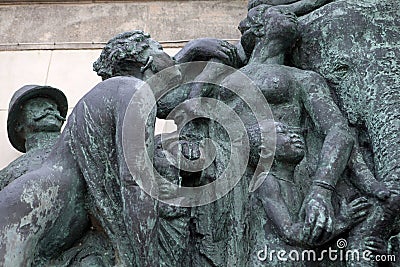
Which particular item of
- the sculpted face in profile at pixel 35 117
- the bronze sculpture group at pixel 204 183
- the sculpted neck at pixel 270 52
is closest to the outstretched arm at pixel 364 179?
the bronze sculpture group at pixel 204 183

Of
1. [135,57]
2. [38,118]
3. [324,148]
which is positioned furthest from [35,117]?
[324,148]

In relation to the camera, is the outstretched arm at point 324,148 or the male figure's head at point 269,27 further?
the male figure's head at point 269,27

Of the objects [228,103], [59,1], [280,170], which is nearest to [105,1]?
[59,1]

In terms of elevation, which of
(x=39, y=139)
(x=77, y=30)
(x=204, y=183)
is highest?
(x=204, y=183)

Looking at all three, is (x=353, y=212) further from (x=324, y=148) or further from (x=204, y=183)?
(x=204, y=183)

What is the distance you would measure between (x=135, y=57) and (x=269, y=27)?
40 cm

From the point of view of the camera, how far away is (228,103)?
2.08 m

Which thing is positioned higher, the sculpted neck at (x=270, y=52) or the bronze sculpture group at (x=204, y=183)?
the sculpted neck at (x=270, y=52)

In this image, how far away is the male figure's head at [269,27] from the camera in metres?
2.16

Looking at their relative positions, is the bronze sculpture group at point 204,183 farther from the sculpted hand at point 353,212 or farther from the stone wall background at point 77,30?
the stone wall background at point 77,30

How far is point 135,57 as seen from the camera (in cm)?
205

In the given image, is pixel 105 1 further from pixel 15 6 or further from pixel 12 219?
pixel 12 219

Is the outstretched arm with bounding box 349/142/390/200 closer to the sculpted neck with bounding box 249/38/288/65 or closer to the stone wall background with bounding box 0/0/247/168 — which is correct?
the sculpted neck with bounding box 249/38/288/65

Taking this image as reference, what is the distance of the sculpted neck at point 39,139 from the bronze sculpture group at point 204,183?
0.39 meters
